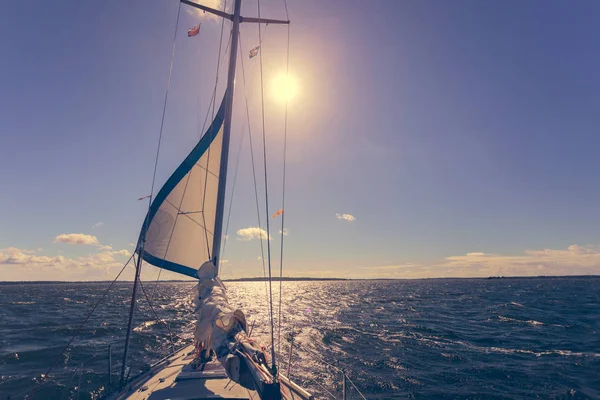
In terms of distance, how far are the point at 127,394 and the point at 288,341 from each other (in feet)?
46.8

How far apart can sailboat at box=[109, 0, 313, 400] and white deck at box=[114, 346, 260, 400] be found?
0.02 meters

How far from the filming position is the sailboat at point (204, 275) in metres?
5.31

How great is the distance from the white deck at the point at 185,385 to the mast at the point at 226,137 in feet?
8.89

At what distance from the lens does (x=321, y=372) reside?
14594 mm

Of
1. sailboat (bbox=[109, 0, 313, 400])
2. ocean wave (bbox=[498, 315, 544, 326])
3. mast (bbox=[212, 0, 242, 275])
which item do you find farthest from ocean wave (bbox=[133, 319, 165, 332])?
ocean wave (bbox=[498, 315, 544, 326])

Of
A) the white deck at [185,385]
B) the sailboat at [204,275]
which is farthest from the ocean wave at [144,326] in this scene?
the white deck at [185,385]

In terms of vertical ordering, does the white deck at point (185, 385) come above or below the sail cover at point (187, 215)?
below

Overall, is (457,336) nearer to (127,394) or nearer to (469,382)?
(469,382)

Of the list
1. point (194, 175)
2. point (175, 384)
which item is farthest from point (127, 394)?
point (194, 175)

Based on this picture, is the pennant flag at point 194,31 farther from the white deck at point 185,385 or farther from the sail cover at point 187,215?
the white deck at point 185,385

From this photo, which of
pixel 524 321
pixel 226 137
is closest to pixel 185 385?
pixel 226 137

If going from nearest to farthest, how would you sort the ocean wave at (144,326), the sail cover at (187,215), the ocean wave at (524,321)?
the sail cover at (187,215) → the ocean wave at (144,326) → the ocean wave at (524,321)

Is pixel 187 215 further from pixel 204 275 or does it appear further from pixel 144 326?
pixel 144 326

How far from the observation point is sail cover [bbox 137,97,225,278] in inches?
389
